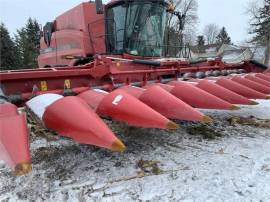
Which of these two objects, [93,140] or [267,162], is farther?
[267,162]

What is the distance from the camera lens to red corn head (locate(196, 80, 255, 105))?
9.53 ft

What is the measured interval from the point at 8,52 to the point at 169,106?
79.4 ft

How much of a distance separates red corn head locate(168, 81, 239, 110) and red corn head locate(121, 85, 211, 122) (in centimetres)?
31

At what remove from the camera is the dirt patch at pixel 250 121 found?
12.2 ft

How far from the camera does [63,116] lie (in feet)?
6.82

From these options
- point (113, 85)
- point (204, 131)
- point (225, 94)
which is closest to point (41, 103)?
point (113, 85)

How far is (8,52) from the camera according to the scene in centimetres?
2380

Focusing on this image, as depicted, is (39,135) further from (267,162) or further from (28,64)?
(28,64)

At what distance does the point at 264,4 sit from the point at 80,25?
3400cm

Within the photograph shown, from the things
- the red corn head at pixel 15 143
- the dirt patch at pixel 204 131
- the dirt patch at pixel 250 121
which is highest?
the red corn head at pixel 15 143

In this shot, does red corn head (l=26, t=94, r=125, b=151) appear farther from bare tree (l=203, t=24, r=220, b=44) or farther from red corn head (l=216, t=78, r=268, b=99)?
bare tree (l=203, t=24, r=220, b=44)

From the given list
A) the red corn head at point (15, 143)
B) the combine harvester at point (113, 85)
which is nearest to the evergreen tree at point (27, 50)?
the combine harvester at point (113, 85)

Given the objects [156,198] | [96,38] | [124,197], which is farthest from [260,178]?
[96,38]

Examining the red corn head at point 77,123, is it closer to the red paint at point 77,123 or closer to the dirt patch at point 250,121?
the red paint at point 77,123
